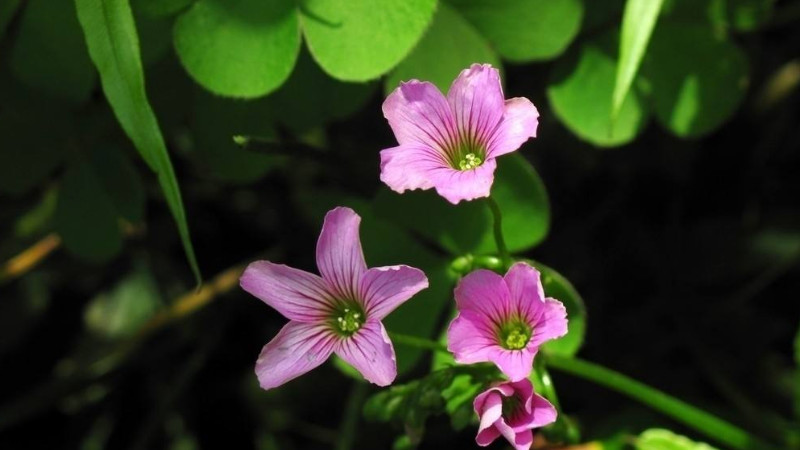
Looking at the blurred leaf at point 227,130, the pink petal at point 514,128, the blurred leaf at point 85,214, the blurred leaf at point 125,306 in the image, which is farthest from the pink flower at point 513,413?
the blurred leaf at point 125,306

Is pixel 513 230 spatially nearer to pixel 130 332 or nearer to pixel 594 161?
pixel 594 161

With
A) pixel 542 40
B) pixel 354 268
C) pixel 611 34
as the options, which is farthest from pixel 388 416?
pixel 611 34

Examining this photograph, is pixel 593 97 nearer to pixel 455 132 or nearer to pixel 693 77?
pixel 693 77

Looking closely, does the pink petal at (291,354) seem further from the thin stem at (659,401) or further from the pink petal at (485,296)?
the thin stem at (659,401)

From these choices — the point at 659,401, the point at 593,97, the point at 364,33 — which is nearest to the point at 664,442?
the point at 659,401

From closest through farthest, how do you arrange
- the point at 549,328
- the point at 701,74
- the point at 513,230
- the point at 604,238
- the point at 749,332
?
1. the point at 549,328
2. the point at 513,230
3. the point at 701,74
4. the point at 749,332
5. the point at 604,238

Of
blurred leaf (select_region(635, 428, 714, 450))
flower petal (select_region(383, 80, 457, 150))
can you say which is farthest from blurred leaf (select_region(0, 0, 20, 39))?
blurred leaf (select_region(635, 428, 714, 450))

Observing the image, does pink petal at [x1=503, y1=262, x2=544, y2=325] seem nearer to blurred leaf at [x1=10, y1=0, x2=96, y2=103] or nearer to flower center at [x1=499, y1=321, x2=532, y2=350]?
flower center at [x1=499, y1=321, x2=532, y2=350]
